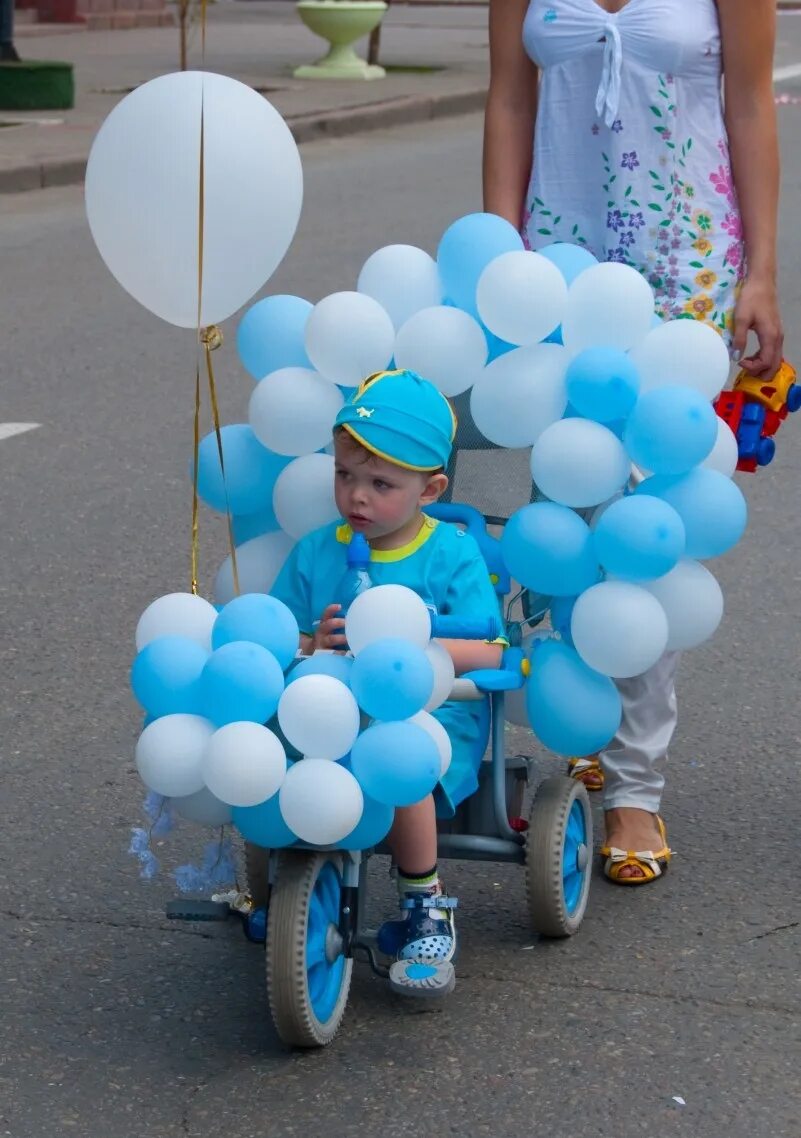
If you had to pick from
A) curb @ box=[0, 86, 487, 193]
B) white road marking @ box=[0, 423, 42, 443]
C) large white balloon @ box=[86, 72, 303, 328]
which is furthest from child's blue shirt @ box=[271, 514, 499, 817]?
curb @ box=[0, 86, 487, 193]

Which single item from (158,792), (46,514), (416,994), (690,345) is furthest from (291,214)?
(46,514)

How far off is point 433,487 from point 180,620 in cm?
48

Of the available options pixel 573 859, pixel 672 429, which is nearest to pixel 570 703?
pixel 573 859

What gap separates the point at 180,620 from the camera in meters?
3.00

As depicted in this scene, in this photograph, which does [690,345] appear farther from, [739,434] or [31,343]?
[31,343]

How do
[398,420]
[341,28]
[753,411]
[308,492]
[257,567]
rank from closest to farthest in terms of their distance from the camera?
[398,420]
[308,492]
[257,567]
[753,411]
[341,28]

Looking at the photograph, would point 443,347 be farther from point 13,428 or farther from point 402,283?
point 13,428

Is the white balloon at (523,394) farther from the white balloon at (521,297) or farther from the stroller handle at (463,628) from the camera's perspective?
the stroller handle at (463,628)

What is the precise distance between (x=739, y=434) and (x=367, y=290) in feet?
2.43

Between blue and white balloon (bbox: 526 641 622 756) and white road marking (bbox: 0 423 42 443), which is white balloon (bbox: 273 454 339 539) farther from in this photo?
white road marking (bbox: 0 423 42 443)

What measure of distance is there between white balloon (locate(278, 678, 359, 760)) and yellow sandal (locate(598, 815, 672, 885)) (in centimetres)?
102

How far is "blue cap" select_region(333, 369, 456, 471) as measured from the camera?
3107mm

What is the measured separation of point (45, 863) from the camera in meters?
3.70

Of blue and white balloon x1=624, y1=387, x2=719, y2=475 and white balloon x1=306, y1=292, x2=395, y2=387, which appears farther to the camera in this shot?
white balloon x1=306, y1=292, x2=395, y2=387
